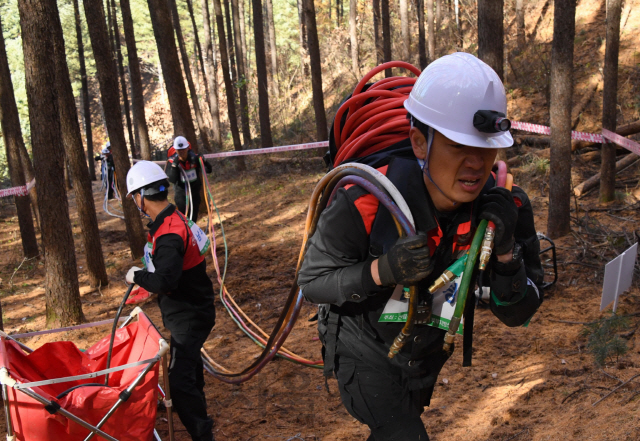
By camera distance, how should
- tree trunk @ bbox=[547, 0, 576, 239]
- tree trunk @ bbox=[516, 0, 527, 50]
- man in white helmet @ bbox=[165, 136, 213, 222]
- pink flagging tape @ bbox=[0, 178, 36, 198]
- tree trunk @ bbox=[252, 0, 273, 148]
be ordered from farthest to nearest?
1. tree trunk @ bbox=[516, 0, 527, 50]
2. tree trunk @ bbox=[252, 0, 273, 148]
3. pink flagging tape @ bbox=[0, 178, 36, 198]
4. man in white helmet @ bbox=[165, 136, 213, 222]
5. tree trunk @ bbox=[547, 0, 576, 239]

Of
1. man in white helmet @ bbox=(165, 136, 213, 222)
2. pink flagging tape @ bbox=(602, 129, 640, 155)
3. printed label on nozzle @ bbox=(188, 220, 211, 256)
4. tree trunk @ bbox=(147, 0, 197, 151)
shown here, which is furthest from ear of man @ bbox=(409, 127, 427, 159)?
tree trunk @ bbox=(147, 0, 197, 151)

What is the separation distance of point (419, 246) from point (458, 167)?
362mm

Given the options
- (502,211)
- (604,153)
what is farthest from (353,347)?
(604,153)

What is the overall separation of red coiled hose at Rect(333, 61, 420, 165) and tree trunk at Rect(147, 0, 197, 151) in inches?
398

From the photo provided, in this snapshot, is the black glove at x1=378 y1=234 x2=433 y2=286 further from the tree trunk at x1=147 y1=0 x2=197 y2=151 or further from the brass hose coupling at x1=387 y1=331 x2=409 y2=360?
the tree trunk at x1=147 y1=0 x2=197 y2=151

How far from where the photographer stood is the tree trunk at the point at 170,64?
1209 cm

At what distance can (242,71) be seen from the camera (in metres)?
29.0

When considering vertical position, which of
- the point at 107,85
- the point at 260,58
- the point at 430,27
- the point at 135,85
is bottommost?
the point at 135,85

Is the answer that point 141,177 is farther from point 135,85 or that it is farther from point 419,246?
point 135,85

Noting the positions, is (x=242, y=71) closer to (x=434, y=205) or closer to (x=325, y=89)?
(x=325, y=89)

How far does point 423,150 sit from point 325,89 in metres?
26.8

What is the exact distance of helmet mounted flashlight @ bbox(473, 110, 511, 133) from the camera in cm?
197

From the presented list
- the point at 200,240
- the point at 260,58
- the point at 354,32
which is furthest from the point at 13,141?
the point at 354,32

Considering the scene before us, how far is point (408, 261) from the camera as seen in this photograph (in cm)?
193
